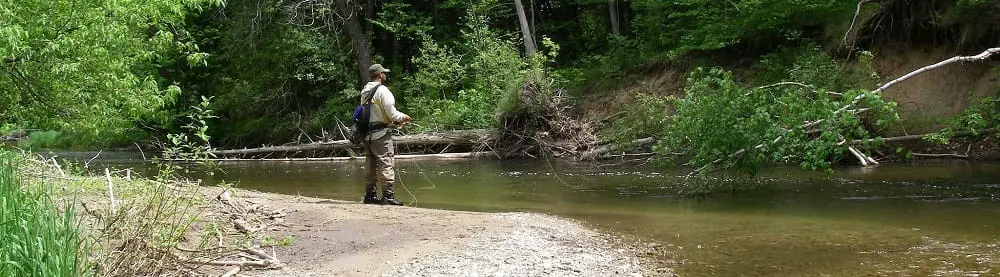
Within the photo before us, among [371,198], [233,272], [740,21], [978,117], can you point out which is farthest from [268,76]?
[233,272]

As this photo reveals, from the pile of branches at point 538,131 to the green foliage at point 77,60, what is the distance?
7.29 meters

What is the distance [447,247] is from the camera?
6.16 meters

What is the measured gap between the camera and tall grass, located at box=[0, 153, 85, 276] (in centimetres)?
362

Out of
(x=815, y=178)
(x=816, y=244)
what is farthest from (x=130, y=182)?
(x=815, y=178)

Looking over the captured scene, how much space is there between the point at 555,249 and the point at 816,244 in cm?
208

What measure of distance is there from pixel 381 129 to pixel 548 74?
479 inches

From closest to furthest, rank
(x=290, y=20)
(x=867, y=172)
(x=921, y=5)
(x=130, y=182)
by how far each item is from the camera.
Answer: (x=130, y=182)
(x=867, y=172)
(x=921, y=5)
(x=290, y=20)

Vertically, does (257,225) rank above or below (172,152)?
below

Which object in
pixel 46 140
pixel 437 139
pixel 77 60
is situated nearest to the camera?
pixel 77 60

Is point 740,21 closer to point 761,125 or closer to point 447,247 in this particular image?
point 761,125

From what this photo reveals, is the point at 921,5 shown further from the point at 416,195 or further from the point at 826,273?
the point at 826,273

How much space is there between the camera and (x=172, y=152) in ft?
23.0

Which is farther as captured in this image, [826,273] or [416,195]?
[416,195]

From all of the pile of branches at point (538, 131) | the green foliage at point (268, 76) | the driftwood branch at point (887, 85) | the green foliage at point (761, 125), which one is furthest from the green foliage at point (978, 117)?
the green foliage at point (268, 76)
